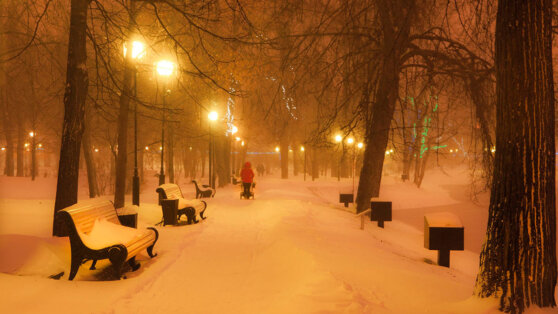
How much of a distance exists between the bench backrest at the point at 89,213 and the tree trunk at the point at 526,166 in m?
5.16

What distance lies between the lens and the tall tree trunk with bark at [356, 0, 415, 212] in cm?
949

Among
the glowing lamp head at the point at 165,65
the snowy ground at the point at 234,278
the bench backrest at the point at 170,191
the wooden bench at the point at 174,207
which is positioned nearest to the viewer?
the snowy ground at the point at 234,278

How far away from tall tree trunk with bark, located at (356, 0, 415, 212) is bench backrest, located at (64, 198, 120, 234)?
6077 mm

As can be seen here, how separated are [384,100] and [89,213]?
795cm

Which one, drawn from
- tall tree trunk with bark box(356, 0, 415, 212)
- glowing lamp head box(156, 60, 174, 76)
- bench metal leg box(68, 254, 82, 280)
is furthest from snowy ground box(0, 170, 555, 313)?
glowing lamp head box(156, 60, 174, 76)

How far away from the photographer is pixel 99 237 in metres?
5.69

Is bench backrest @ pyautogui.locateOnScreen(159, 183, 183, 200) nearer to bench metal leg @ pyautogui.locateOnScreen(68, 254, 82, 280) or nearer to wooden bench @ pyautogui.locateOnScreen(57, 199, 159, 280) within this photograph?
wooden bench @ pyautogui.locateOnScreen(57, 199, 159, 280)

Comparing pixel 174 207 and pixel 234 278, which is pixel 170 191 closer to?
pixel 174 207

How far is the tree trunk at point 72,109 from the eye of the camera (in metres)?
7.20

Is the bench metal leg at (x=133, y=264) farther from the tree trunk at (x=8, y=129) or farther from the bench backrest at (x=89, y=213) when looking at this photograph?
the tree trunk at (x=8, y=129)


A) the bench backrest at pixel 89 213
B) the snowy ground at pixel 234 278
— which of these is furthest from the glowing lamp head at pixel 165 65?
the bench backrest at pixel 89 213

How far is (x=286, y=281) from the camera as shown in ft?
17.4

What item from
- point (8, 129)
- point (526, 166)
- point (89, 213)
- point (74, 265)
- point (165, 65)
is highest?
point (165, 65)

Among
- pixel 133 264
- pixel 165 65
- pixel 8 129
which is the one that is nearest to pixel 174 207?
pixel 133 264
